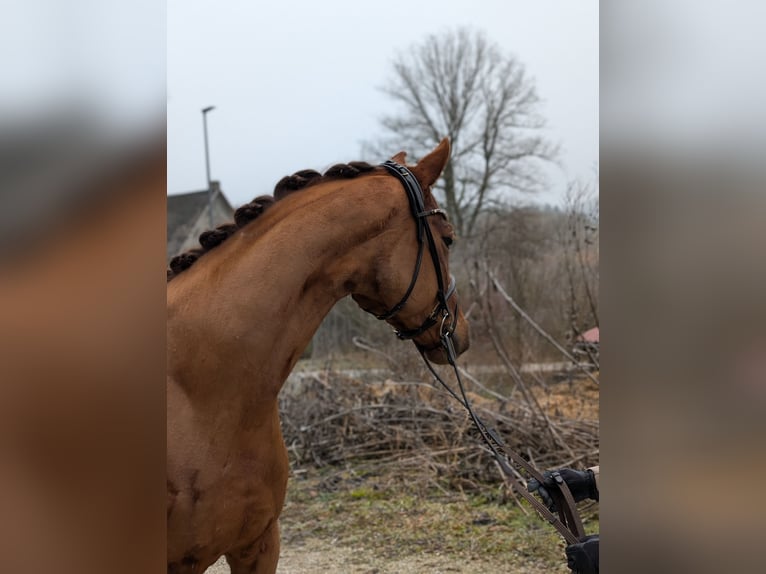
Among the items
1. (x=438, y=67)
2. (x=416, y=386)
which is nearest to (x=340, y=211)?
(x=416, y=386)

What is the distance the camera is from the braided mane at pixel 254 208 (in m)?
2.07

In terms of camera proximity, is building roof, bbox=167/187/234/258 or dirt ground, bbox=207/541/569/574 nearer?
dirt ground, bbox=207/541/569/574

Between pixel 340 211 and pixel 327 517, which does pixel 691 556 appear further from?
pixel 327 517

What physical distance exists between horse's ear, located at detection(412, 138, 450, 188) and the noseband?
0.19ft

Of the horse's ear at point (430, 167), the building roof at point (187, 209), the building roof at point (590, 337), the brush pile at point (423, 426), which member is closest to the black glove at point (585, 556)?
the horse's ear at point (430, 167)

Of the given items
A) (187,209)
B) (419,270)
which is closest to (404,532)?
(419,270)

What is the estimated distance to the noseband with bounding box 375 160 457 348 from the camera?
87.4 inches

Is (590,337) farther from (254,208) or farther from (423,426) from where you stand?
(254,208)

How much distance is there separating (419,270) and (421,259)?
0.14 ft

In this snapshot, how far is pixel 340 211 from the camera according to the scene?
2.07 m

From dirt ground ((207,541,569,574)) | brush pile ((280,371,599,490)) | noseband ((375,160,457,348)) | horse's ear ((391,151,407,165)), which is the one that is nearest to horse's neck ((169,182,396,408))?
noseband ((375,160,457,348))

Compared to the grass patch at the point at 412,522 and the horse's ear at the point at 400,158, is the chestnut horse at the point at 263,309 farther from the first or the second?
the grass patch at the point at 412,522

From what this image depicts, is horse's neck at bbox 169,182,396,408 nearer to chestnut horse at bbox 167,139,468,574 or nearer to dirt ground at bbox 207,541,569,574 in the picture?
chestnut horse at bbox 167,139,468,574

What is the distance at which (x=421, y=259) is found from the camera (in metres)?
2.23
